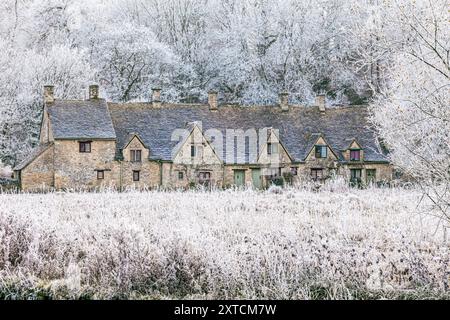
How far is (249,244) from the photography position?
11852mm

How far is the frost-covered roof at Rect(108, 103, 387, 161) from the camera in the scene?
4519 cm

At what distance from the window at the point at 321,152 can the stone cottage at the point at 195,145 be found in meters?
0.07

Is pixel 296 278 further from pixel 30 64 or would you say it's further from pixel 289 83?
pixel 289 83

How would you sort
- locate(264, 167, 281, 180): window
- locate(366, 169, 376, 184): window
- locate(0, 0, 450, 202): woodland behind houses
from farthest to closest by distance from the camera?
locate(0, 0, 450, 202): woodland behind houses → locate(366, 169, 376, 184): window → locate(264, 167, 281, 180): window

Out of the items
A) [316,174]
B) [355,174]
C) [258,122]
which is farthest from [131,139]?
[355,174]

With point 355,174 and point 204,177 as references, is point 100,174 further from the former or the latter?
point 355,174

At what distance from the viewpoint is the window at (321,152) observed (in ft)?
150

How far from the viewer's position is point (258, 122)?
1858 inches

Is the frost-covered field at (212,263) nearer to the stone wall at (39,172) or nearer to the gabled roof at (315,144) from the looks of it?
the stone wall at (39,172)

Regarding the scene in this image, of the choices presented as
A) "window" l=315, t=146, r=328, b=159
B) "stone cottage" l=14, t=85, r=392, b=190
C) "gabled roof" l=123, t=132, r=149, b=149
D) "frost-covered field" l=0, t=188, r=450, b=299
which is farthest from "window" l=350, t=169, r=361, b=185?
"frost-covered field" l=0, t=188, r=450, b=299

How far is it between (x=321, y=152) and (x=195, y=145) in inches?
367

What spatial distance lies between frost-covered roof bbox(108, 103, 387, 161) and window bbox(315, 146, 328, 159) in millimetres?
670

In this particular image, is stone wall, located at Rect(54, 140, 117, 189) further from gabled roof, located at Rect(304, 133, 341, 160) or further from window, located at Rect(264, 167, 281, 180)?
gabled roof, located at Rect(304, 133, 341, 160)
